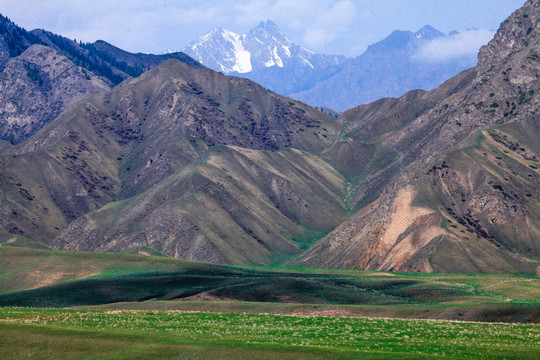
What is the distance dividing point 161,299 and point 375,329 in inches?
2069

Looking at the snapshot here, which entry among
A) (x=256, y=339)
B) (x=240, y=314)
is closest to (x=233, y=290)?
(x=240, y=314)

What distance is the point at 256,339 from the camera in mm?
57969

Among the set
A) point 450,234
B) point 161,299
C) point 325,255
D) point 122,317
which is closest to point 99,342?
point 122,317

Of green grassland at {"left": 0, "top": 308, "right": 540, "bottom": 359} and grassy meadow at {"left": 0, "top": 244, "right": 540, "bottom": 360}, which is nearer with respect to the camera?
green grassland at {"left": 0, "top": 308, "right": 540, "bottom": 359}

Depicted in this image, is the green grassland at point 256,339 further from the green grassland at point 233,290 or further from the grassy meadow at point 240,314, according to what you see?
the green grassland at point 233,290

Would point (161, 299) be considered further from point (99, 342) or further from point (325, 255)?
point (325, 255)

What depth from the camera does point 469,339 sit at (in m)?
59.0

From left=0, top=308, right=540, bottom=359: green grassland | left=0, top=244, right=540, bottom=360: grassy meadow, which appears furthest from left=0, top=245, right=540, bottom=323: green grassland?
left=0, top=308, right=540, bottom=359: green grassland

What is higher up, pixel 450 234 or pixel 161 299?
pixel 450 234

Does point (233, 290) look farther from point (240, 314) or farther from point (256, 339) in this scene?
point (256, 339)

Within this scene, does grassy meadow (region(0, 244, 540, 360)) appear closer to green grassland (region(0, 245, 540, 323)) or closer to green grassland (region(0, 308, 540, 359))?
green grassland (region(0, 308, 540, 359))

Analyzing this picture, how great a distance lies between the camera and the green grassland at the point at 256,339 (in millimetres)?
50531

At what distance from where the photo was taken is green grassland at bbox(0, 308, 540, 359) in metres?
50.5

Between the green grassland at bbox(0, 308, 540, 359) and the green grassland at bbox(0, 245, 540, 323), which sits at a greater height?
the green grassland at bbox(0, 245, 540, 323)
